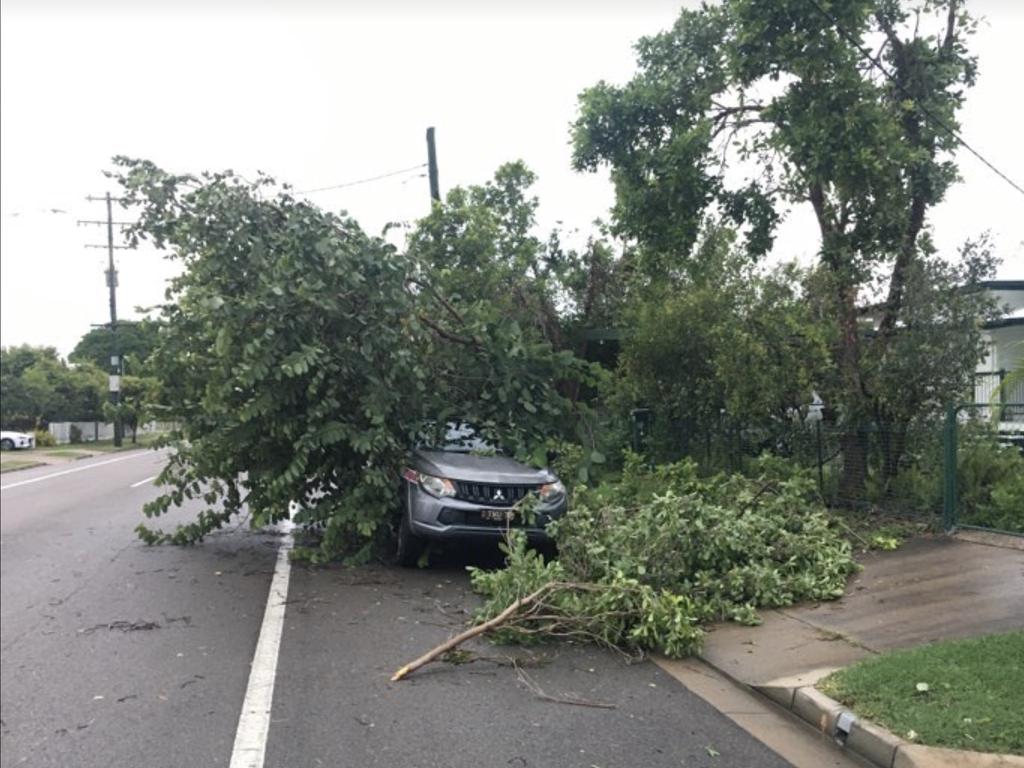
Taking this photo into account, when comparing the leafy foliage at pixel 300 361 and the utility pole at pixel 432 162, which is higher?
the utility pole at pixel 432 162

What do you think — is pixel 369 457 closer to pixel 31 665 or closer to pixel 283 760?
pixel 31 665

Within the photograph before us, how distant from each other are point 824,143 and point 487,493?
531 cm

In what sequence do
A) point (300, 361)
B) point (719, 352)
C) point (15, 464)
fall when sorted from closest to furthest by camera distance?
point (300, 361) < point (719, 352) < point (15, 464)

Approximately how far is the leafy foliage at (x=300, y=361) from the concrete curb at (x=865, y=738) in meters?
4.96

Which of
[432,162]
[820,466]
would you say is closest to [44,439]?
[432,162]

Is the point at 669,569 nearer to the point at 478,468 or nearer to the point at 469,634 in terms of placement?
the point at 469,634

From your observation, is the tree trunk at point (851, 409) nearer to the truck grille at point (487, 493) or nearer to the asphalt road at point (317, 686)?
the truck grille at point (487, 493)

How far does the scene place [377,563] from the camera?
9.89 meters

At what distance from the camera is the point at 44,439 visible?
4669 cm

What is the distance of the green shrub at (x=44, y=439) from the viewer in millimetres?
46312

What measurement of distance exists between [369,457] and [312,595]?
1.63 meters

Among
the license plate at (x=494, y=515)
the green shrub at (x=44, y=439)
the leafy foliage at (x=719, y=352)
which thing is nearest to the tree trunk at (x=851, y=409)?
the leafy foliage at (x=719, y=352)

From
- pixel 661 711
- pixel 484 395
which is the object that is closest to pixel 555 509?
pixel 484 395

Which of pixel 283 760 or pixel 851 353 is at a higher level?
pixel 851 353
